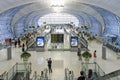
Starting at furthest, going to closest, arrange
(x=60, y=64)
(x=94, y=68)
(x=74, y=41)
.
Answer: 1. (x=74, y=41)
2. (x=60, y=64)
3. (x=94, y=68)

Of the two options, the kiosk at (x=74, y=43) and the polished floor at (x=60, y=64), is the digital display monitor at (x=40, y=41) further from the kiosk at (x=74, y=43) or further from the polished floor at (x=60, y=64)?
the kiosk at (x=74, y=43)

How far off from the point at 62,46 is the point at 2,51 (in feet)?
25.7

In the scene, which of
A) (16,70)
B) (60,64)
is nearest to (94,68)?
(16,70)

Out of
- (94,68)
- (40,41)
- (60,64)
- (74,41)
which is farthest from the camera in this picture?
(40,41)

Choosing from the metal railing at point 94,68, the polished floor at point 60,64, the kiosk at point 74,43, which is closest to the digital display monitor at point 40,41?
the polished floor at point 60,64

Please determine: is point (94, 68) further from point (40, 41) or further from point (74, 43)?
point (40, 41)

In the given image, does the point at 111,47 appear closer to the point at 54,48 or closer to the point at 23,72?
the point at 54,48

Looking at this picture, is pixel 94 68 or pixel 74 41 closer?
pixel 94 68

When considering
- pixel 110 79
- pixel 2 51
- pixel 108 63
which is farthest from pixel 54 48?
pixel 110 79

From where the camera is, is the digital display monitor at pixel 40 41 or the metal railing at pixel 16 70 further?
the digital display monitor at pixel 40 41

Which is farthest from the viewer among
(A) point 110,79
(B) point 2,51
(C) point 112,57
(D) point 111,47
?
(D) point 111,47

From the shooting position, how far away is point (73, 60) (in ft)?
89.1

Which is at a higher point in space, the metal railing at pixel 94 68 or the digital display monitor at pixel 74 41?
the digital display monitor at pixel 74 41

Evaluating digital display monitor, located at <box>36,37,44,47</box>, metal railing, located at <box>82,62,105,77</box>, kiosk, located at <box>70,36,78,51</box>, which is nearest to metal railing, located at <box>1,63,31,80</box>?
metal railing, located at <box>82,62,105,77</box>
